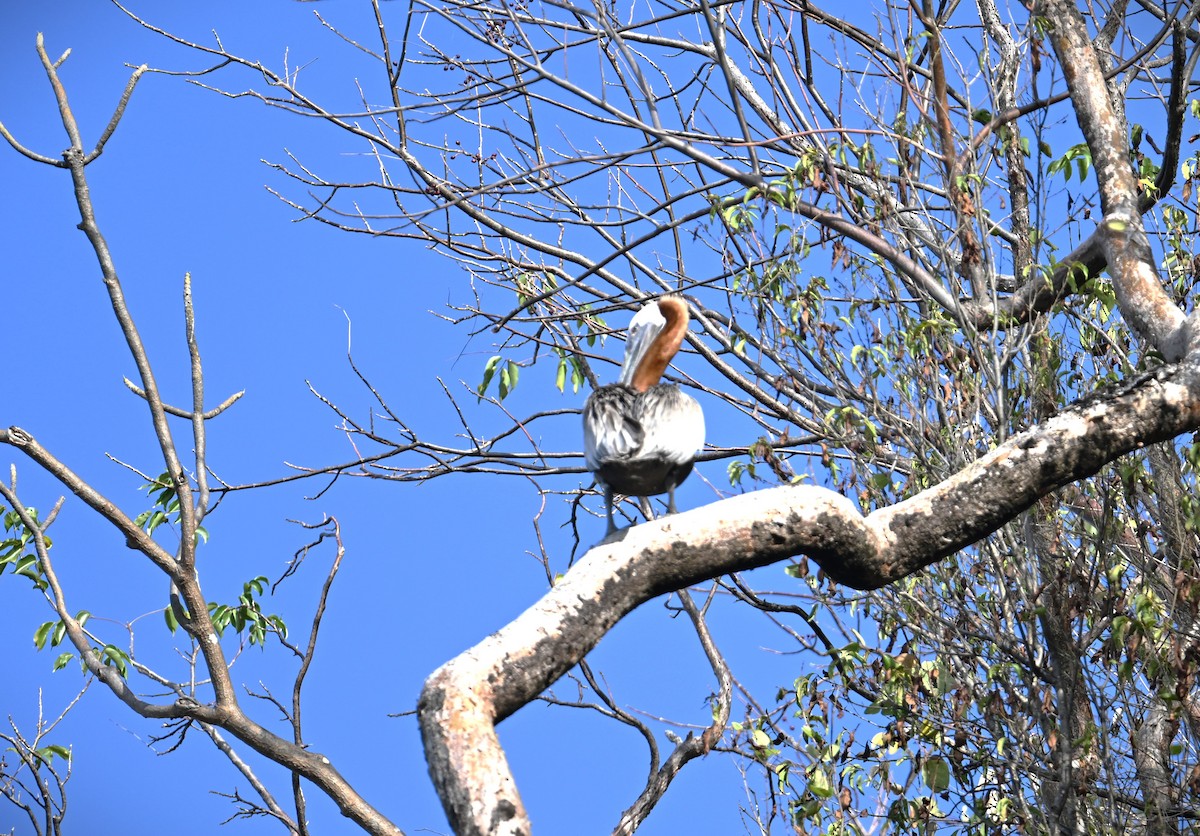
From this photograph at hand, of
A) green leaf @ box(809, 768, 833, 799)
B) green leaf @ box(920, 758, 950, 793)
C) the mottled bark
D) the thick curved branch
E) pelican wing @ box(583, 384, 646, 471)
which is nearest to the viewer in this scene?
the thick curved branch

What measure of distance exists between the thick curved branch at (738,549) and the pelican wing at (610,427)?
2.07 feet

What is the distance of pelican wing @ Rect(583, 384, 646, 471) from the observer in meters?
4.22

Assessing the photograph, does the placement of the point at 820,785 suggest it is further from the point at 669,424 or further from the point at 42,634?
the point at 42,634

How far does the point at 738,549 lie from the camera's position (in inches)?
138

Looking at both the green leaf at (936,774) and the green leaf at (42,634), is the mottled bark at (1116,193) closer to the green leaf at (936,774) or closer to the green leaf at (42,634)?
the green leaf at (936,774)

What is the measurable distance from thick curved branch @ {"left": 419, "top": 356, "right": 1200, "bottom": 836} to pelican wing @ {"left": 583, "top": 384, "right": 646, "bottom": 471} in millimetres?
632

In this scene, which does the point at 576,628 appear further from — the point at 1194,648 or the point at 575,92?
the point at 575,92

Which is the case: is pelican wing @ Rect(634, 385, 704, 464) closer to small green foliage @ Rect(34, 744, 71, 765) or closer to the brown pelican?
the brown pelican

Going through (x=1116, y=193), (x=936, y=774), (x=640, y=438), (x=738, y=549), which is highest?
(x=1116, y=193)

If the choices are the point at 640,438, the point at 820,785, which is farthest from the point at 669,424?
the point at 820,785

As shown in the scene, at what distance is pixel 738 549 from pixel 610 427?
2.99ft

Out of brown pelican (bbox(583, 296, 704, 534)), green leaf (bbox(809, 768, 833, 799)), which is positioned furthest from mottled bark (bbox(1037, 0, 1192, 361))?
green leaf (bbox(809, 768, 833, 799))

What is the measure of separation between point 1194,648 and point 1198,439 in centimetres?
88

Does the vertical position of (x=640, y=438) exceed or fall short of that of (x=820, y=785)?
it exceeds it
